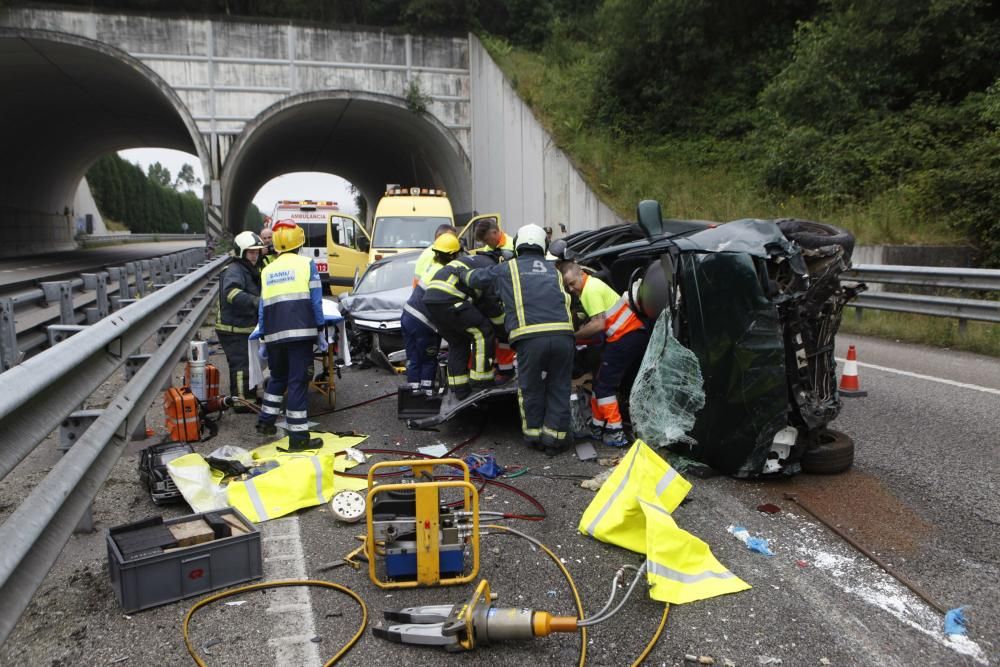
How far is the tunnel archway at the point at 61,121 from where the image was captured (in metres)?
21.8

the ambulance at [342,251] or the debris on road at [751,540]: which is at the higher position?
the ambulance at [342,251]

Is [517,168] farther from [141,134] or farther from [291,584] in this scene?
[141,134]

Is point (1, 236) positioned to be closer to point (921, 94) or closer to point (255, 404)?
point (255, 404)

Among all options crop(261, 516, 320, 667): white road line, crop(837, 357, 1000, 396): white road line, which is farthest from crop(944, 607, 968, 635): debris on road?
crop(837, 357, 1000, 396): white road line

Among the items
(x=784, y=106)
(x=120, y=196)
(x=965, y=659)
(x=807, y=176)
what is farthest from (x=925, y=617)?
(x=120, y=196)

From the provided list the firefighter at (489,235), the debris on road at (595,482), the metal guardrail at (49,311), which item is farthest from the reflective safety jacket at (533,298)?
the metal guardrail at (49,311)

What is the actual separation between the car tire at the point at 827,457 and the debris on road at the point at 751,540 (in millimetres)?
1004

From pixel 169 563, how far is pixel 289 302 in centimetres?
290

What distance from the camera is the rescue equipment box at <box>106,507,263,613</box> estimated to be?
3.06 meters

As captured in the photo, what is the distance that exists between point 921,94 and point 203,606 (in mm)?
17197

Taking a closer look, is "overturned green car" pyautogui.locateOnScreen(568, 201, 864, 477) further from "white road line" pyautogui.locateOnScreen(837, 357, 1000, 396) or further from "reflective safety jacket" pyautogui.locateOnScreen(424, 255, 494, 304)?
"white road line" pyautogui.locateOnScreen(837, 357, 1000, 396)

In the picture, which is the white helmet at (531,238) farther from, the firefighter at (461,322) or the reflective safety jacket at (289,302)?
the reflective safety jacket at (289,302)

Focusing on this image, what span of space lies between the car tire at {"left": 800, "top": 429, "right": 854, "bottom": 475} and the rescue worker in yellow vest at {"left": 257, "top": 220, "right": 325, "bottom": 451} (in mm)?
3454

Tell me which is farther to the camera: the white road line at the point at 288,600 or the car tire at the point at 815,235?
the car tire at the point at 815,235
